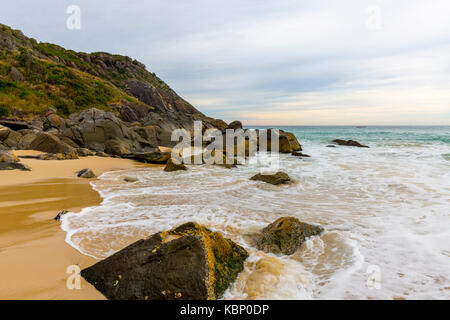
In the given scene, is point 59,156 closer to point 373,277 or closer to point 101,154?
point 101,154

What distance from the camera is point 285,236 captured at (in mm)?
3705

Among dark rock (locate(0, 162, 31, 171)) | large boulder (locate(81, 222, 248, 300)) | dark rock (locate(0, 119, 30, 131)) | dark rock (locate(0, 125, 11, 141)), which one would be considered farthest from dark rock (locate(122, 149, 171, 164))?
dark rock (locate(0, 119, 30, 131))

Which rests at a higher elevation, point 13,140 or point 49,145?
point 13,140

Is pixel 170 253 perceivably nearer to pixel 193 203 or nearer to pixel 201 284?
pixel 201 284

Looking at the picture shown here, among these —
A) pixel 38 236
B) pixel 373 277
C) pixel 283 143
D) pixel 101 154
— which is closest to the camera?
pixel 373 277

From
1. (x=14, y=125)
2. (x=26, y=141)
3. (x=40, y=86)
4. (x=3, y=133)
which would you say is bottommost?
(x=26, y=141)

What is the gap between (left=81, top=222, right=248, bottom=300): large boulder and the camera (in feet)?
7.66

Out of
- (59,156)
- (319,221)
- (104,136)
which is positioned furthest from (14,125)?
(319,221)

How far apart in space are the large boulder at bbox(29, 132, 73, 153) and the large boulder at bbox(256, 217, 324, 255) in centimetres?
1225

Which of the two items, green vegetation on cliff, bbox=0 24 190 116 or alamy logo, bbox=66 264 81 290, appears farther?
green vegetation on cliff, bbox=0 24 190 116

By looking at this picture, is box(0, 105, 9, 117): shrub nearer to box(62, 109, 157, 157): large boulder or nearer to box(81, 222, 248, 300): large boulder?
box(62, 109, 157, 157): large boulder

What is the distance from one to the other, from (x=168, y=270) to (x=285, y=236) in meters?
1.98
